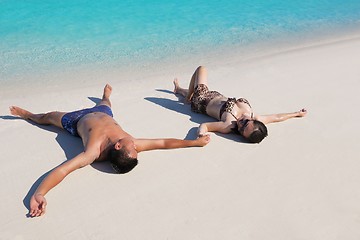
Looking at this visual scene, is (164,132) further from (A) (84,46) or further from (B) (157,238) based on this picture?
(A) (84,46)

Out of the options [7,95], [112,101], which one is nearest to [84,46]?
[7,95]

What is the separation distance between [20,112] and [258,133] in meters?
2.81

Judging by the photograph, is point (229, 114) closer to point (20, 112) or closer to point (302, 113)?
point (302, 113)

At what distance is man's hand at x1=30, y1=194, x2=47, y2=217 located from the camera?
3426 millimetres

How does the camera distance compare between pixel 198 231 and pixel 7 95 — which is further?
pixel 7 95

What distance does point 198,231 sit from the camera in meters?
3.33

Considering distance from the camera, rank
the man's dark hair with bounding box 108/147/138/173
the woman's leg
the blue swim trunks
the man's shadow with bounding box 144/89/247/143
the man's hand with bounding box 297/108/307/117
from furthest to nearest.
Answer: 1. the woman's leg
2. the man's hand with bounding box 297/108/307/117
3. the man's shadow with bounding box 144/89/247/143
4. the blue swim trunks
5. the man's dark hair with bounding box 108/147/138/173

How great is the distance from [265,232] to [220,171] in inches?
35.4

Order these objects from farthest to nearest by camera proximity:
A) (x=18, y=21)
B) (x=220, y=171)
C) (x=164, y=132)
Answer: (x=18, y=21)
(x=164, y=132)
(x=220, y=171)

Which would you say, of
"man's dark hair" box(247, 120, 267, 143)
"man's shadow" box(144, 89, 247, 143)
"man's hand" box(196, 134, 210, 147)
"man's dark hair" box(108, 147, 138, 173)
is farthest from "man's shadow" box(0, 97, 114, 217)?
"man's dark hair" box(247, 120, 267, 143)

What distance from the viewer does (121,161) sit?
3896mm

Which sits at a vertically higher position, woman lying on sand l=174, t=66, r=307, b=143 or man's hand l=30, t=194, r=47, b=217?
woman lying on sand l=174, t=66, r=307, b=143

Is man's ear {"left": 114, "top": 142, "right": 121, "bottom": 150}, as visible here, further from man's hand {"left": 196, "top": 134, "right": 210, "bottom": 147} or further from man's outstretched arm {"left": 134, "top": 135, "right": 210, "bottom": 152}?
man's hand {"left": 196, "top": 134, "right": 210, "bottom": 147}

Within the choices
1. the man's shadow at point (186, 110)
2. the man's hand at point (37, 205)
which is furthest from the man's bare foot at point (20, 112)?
the man's hand at point (37, 205)
